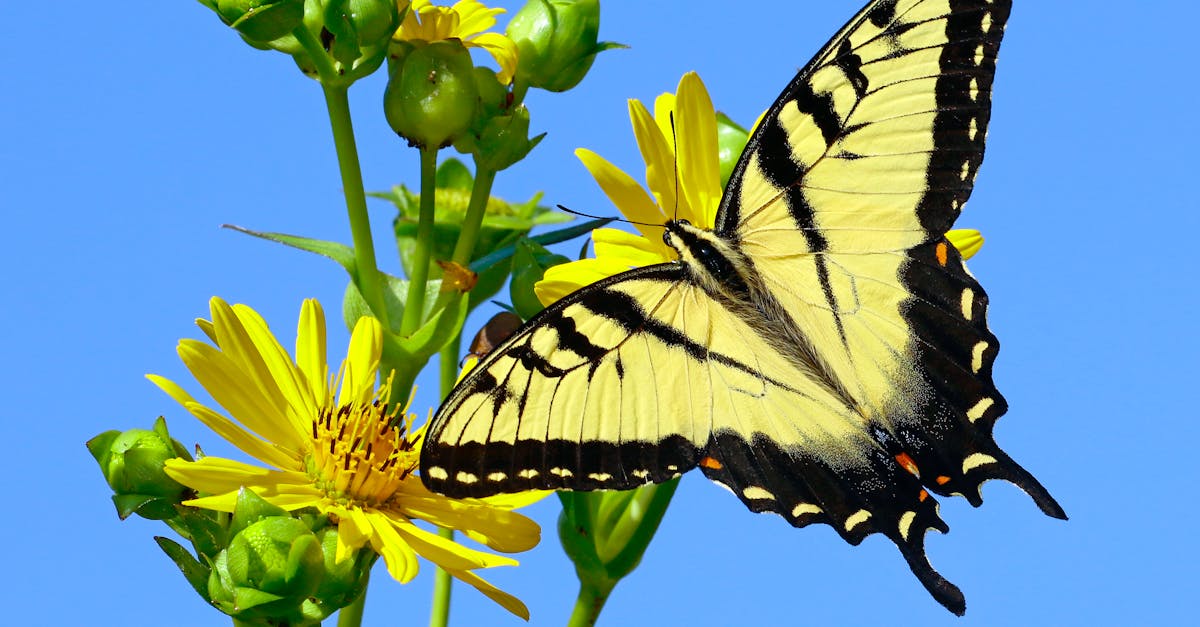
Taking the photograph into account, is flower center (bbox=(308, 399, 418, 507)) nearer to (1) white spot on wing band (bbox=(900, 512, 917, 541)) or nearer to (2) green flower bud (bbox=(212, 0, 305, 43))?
(2) green flower bud (bbox=(212, 0, 305, 43))

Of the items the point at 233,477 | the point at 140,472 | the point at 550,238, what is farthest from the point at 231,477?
the point at 550,238

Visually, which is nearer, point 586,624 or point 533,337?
point 533,337

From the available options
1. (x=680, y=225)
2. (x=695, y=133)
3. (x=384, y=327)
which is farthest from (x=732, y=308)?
(x=384, y=327)

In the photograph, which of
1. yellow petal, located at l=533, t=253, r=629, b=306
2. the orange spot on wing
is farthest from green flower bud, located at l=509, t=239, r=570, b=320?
the orange spot on wing

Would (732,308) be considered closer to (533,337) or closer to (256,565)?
(533,337)

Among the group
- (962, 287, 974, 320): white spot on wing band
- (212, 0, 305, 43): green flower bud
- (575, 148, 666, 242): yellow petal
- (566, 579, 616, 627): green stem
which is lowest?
(566, 579, 616, 627): green stem
